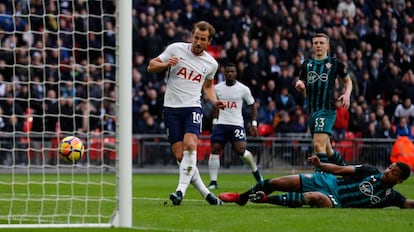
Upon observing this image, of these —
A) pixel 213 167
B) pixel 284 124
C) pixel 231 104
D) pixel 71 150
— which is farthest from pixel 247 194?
pixel 284 124

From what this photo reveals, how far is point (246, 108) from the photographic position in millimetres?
28359

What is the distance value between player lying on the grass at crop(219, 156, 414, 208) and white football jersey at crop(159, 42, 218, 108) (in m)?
1.63

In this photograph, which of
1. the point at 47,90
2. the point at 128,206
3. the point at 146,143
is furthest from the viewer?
the point at 146,143

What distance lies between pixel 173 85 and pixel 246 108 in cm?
1467

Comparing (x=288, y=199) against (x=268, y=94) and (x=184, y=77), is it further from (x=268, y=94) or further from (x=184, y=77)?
(x=268, y=94)

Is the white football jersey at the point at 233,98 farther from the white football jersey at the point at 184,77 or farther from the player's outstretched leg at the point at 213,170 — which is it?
the white football jersey at the point at 184,77

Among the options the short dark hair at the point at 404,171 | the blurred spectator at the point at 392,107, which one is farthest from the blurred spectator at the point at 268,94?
the short dark hair at the point at 404,171

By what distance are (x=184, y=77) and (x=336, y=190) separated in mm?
2540

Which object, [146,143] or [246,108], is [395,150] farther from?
[146,143]

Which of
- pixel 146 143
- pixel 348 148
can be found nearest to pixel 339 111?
pixel 348 148

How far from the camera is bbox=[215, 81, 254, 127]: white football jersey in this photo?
19984 millimetres

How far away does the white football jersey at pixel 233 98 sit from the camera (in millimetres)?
19984

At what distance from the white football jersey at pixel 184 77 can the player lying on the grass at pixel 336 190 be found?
5.36 feet

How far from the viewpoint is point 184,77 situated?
1376 cm
